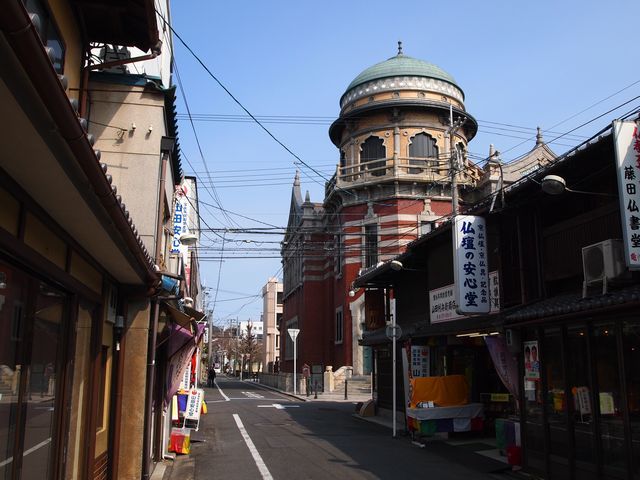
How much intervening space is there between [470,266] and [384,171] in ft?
82.4

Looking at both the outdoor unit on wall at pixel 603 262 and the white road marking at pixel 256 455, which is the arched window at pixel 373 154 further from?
the outdoor unit on wall at pixel 603 262

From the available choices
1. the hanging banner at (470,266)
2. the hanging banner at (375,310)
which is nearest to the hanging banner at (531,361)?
the hanging banner at (470,266)

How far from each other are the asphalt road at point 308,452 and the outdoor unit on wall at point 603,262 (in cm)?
445

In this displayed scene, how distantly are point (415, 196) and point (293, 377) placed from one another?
Result: 49.7 ft

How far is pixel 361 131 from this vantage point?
4025 centimetres

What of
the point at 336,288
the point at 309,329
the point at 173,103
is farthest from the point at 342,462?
the point at 309,329

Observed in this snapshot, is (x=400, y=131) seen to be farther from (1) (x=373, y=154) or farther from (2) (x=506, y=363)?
(2) (x=506, y=363)

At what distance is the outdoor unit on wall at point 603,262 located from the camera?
9188 millimetres

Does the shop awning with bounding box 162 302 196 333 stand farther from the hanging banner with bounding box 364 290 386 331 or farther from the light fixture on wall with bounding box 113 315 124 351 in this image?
the hanging banner with bounding box 364 290 386 331

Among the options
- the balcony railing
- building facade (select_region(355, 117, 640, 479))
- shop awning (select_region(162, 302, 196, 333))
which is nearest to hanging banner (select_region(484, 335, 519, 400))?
building facade (select_region(355, 117, 640, 479))

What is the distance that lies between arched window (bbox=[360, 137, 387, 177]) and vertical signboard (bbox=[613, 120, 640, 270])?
29575 mm

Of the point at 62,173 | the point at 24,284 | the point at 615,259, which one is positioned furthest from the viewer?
the point at 615,259

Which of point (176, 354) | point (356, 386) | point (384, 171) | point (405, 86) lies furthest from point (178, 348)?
point (405, 86)

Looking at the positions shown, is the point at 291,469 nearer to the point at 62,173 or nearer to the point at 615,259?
the point at 615,259
